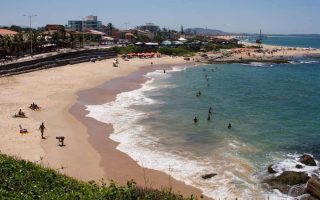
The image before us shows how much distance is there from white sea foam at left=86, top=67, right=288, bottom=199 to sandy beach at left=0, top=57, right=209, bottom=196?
28.6 inches

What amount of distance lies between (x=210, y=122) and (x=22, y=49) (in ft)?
156

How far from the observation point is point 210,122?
3675cm

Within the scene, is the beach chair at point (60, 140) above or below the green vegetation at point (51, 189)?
below

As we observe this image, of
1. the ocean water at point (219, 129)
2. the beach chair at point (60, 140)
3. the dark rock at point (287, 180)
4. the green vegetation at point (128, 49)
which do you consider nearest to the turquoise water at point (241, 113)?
the ocean water at point (219, 129)

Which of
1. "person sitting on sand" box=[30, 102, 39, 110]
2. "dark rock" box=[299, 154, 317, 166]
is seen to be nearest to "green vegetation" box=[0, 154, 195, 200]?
"dark rock" box=[299, 154, 317, 166]

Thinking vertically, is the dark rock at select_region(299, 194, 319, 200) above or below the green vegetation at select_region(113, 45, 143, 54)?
below

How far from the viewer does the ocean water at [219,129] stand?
2417 centimetres

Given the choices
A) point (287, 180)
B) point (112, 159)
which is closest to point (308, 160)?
point (287, 180)

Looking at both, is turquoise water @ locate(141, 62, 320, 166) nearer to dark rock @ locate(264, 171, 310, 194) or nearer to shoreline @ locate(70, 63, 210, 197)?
dark rock @ locate(264, 171, 310, 194)

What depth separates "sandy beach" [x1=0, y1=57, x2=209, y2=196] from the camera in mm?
23672

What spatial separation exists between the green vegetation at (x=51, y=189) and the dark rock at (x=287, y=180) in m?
10.3

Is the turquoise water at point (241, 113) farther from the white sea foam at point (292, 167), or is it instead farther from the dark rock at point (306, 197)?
the dark rock at point (306, 197)

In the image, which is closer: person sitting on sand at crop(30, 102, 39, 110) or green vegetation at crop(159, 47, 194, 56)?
person sitting on sand at crop(30, 102, 39, 110)

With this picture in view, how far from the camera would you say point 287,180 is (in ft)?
74.0
